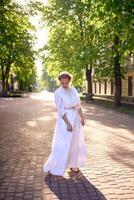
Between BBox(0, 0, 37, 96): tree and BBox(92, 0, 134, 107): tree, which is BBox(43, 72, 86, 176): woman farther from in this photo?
BBox(0, 0, 37, 96): tree

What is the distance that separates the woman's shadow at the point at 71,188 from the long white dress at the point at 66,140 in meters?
0.19

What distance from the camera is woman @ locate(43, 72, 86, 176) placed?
7918mm

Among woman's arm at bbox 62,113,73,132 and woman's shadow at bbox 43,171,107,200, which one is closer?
woman's shadow at bbox 43,171,107,200

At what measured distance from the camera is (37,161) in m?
9.70

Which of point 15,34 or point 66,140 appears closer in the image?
point 66,140

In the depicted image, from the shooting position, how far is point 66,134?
7.97 metres

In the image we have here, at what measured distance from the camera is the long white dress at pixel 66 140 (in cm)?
792

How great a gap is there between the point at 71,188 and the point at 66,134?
1152mm

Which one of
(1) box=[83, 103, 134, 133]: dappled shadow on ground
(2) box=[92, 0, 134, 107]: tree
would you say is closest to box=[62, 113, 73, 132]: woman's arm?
(1) box=[83, 103, 134, 133]: dappled shadow on ground

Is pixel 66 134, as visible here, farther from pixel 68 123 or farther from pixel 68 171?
pixel 68 171

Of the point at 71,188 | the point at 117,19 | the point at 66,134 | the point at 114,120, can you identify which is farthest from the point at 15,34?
the point at 71,188

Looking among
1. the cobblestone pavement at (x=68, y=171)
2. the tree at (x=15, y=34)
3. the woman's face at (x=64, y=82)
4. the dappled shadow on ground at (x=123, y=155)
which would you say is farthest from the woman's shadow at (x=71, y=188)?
the tree at (x=15, y=34)

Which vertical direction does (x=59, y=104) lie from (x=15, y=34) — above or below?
below

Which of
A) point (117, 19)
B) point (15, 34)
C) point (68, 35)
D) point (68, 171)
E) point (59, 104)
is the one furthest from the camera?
point (68, 35)
